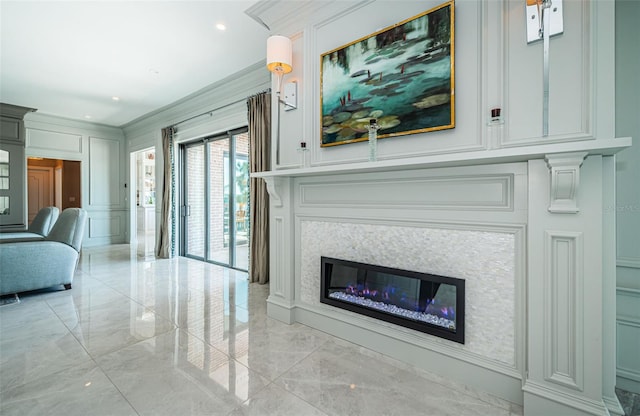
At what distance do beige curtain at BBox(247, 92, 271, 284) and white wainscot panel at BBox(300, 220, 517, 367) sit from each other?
6.32ft

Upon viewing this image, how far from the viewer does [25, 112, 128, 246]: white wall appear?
625 centimetres

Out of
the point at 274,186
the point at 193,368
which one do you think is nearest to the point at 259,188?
the point at 274,186

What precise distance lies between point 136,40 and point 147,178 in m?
7.03

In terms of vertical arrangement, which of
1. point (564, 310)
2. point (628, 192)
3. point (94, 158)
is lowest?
point (564, 310)

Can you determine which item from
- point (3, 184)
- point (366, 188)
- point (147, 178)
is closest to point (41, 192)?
point (147, 178)

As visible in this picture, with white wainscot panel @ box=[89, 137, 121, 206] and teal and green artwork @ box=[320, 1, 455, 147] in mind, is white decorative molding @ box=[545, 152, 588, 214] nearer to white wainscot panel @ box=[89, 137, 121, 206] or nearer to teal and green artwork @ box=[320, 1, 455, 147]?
teal and green artwork @ box=[320, 1, 455, 147]

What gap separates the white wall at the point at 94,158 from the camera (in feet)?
20.5

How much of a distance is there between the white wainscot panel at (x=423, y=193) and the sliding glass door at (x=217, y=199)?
7.72 ft

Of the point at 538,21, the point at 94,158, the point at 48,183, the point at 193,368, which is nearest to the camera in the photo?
the point at 538,21

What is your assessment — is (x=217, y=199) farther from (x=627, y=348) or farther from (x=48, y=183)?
(x=48, y=183)

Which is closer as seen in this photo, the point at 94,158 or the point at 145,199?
the point at 94,158

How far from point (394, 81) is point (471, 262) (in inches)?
50.1

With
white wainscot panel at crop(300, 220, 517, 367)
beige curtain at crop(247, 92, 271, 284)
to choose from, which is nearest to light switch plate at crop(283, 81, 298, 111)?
white wainscot panel at crop(300, 220, 517, 367)

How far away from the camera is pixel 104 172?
23.3ft
